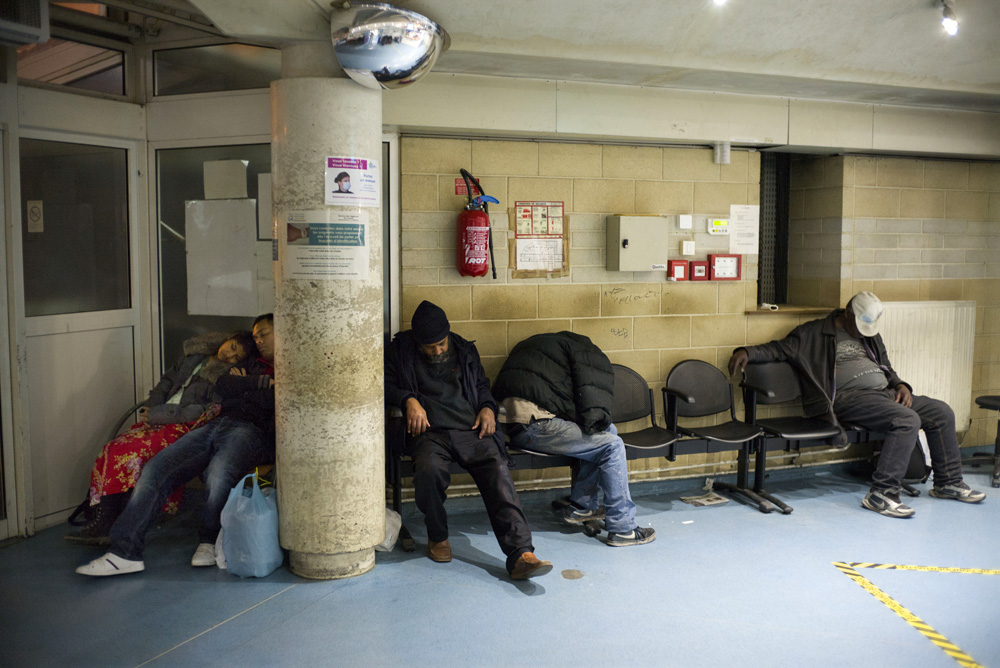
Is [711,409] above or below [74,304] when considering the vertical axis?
below

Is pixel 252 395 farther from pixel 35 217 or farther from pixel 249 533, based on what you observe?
pixel 35 217

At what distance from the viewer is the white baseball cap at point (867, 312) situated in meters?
5.18

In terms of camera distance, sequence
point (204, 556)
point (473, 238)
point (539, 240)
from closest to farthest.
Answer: point (204, 556)
point (473, 238)
point (539, 240)

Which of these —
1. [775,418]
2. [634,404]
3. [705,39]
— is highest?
[705,39]

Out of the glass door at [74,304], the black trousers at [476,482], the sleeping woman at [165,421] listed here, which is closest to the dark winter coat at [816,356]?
the black trousers at [476,482]

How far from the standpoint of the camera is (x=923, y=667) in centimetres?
295

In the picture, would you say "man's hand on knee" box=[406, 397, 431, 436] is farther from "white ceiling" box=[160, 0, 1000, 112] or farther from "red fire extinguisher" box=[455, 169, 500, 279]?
"white ceiling" box=[160, 0, 1000, 112]

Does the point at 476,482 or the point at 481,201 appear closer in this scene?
the point at 476,482

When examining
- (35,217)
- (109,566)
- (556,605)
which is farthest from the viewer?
(35,217)

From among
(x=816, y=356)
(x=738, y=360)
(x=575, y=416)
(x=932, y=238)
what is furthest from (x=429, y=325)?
(x=932, y=238)

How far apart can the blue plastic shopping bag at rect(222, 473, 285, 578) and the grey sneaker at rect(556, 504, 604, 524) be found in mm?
1700

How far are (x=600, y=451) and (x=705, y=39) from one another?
2337 mm

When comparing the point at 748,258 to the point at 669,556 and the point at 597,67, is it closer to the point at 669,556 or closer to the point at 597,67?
the point at 597,67

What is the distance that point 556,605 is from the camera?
346 centimetres
